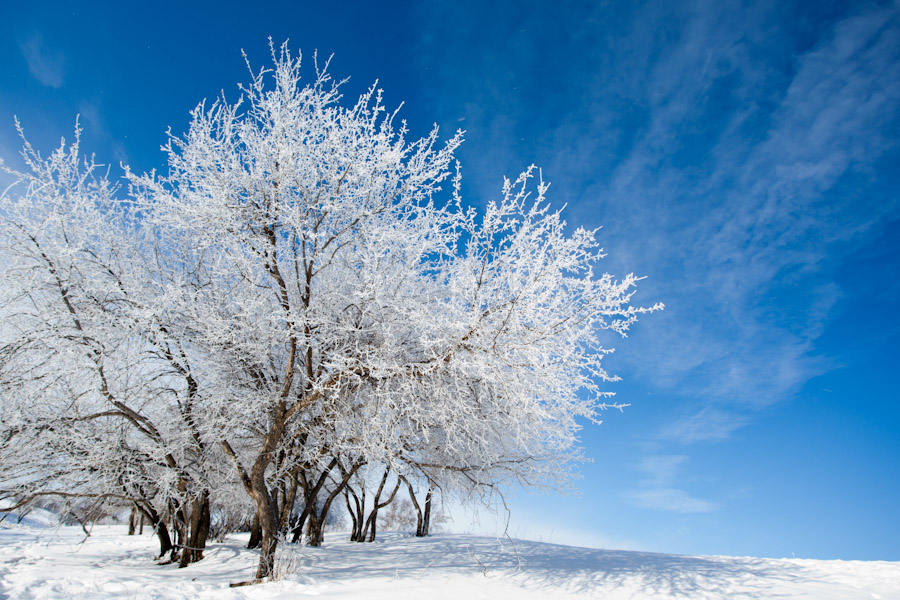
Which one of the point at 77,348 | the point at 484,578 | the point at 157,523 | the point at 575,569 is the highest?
the point at 77,348

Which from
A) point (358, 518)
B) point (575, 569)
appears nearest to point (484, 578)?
point (575, 569)

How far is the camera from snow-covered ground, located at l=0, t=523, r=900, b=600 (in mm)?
6789

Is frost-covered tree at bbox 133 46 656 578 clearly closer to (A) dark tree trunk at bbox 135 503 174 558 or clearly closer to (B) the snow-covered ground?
(B) the snow-covered ground

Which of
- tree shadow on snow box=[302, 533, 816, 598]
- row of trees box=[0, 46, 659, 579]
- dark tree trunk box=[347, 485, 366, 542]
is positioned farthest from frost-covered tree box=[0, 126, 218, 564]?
dark tree trunk box=[347, 485, 366, 542]

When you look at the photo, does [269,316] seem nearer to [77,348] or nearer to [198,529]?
[77,348]

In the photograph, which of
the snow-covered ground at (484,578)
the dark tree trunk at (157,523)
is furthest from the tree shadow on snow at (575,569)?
the dark tree trunk at (157,523)

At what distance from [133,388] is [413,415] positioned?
568cm

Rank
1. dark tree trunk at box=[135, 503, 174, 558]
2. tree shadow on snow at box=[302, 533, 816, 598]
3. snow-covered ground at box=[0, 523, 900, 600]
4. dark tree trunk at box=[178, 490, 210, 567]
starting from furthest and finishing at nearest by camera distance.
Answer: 1. dark tree trunk at box=[135, 503, 174, 558]
2. dark tree trunk at box=[178, 490, 210, 567]
3. tree shadow on snow at box=[302, 533, 816, 598]
4. snow-covered ground at box=[0, 523, 900, 600]

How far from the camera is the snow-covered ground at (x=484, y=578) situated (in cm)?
679

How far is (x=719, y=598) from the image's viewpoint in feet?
21.1

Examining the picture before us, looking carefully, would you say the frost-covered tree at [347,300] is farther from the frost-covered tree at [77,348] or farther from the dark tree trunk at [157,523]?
the dark tree trunk at [157,523]

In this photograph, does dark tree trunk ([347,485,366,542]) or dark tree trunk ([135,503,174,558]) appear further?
Result: dark tree trunk ([347,485,366,542])

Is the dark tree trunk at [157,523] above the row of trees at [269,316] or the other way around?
the other way around

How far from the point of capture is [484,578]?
783cm
